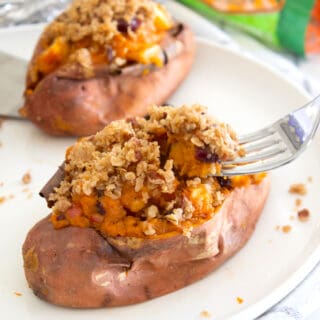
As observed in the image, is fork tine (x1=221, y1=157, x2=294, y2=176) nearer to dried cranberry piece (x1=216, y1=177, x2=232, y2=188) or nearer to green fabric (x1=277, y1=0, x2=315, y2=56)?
dried cranberry piece (x1=216, y1=177, x2=232, y2=188)

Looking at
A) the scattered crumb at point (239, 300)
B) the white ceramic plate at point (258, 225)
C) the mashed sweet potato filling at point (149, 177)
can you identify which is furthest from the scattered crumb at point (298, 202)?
the scattered crumb at point (239, 300)

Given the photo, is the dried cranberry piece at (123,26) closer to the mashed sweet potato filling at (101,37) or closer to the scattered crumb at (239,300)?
the mashed sweet potato filling at (101,37)

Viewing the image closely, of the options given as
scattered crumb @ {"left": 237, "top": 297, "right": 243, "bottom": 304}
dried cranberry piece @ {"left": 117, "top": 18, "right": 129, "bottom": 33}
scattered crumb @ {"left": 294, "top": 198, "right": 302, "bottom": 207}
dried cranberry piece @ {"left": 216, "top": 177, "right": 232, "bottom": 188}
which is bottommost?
scattered crumb @ {"left": 237, "top": 297, "right": 243, "bottom": 304}

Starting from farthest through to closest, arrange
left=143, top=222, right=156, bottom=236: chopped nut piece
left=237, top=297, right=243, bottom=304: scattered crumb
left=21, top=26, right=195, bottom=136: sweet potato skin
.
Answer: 1. left=21, top=26, right=195, bottom=136: sweet potato skin
2. left=237, top=297, right=243, bottom=304: scattered crumb
3. left=143, top=222, right=156, bottom=236: chopped nut piece

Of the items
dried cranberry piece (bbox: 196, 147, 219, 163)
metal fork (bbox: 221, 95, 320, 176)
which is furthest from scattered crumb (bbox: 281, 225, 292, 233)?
dried cranberry piece (bbox: 196, 147, 219, 163)

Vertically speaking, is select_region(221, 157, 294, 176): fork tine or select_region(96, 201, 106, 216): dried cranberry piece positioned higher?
select_region(221, 157, 294, 176): fork tine

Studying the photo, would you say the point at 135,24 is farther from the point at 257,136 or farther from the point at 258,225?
the point at 258,225

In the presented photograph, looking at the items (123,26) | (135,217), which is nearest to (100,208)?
(135,217)

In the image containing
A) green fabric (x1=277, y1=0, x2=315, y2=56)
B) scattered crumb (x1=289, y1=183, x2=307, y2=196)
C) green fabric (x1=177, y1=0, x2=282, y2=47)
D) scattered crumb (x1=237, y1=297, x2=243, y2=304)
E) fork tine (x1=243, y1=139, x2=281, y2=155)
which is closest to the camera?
scattered crumb (x1=237, y1=297, x2=243, y2=304)
